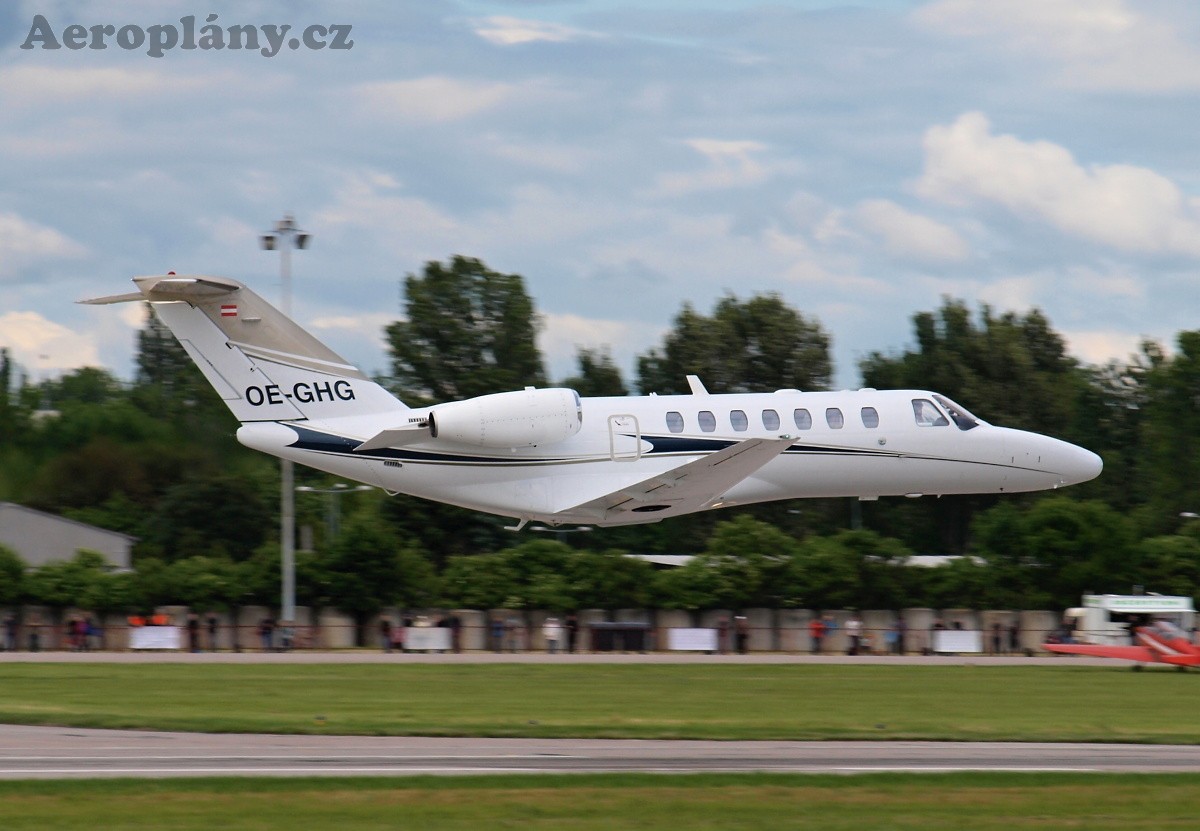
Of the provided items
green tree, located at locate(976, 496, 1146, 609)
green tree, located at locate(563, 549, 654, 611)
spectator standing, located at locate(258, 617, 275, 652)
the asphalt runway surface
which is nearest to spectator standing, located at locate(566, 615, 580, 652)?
green tree, located at locate(563, 549, 654, 611)

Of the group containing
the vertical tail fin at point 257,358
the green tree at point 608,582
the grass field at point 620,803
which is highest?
the vertical tail fin at point 257,358

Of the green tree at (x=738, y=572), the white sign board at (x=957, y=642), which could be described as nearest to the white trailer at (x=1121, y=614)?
the white sign board at (x=957, y=642)

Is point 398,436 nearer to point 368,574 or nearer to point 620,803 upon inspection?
point 620,803

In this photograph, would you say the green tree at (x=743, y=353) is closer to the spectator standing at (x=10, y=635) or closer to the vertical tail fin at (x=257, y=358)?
the spectator standing at (x=10, y=635)

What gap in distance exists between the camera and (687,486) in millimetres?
30438

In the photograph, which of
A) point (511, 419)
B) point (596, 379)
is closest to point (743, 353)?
point (596, 379)

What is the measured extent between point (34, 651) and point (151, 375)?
72264 millimetres

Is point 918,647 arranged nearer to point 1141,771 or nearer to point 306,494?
point 1141,771

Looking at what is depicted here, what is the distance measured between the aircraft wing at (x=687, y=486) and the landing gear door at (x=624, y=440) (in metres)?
0.76

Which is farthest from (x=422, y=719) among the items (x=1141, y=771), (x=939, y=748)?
(x=1141, y=771)

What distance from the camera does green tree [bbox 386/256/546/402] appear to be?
7606 cm

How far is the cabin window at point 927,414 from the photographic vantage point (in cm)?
3228

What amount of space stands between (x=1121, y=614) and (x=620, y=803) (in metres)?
36.8

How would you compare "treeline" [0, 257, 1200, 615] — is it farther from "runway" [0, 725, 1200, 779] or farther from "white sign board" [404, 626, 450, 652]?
"runway" [0, 725, 1200, 779]
